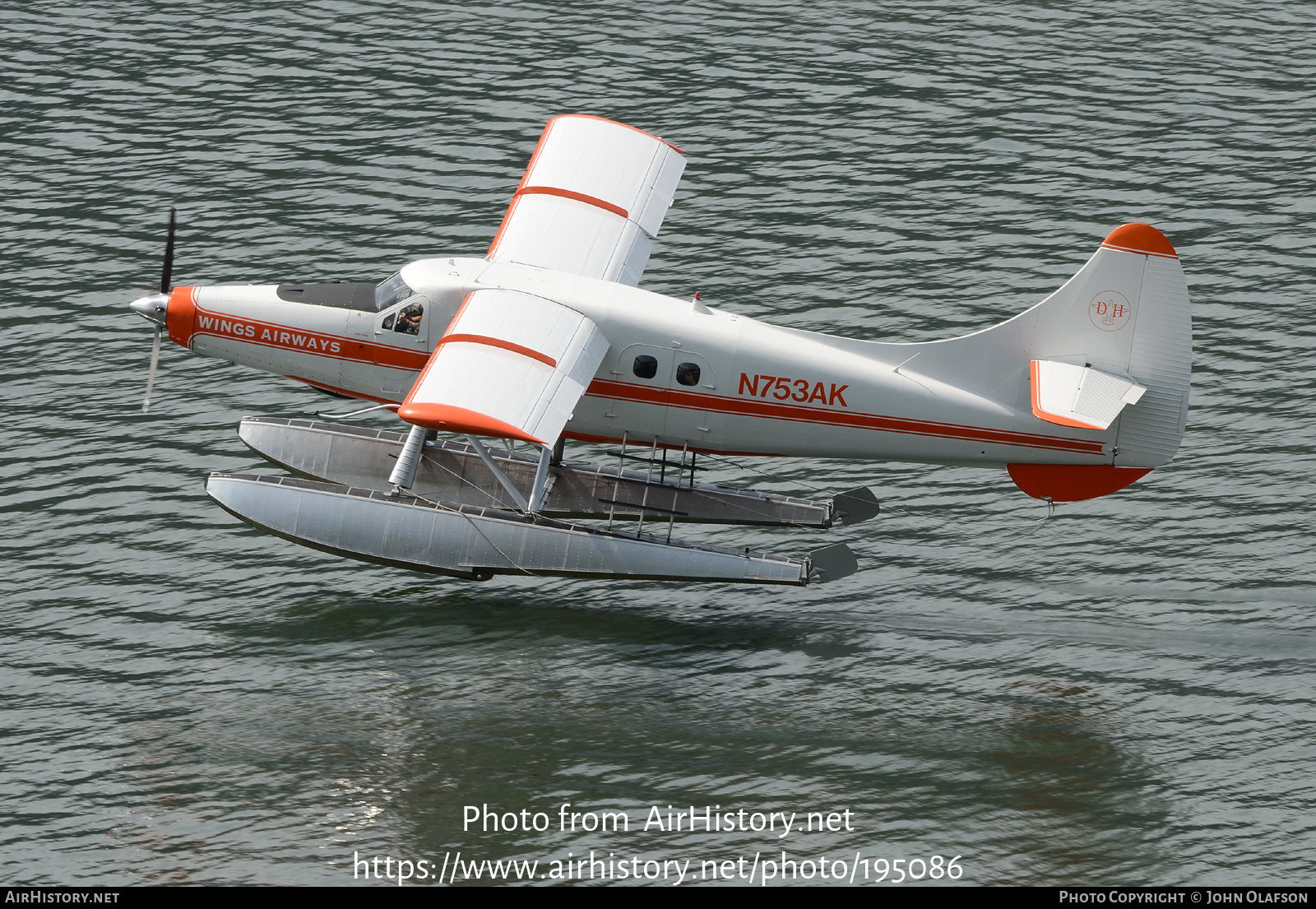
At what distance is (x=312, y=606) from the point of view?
23.5m

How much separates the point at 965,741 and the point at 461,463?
369 inches

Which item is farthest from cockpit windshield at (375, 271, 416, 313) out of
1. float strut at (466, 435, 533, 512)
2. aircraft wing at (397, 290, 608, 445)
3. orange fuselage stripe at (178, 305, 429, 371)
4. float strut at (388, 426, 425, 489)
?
float strut at (466, 435, 533, 512)

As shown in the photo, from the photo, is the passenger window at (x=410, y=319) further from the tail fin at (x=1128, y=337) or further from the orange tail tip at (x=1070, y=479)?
the orange tail tip at (x=1070, y=479)

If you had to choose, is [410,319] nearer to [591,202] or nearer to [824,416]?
[591,202]

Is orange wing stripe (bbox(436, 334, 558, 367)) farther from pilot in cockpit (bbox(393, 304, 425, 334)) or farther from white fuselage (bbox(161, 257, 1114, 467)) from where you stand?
pilot in cockpit (bbox(393, 304, 425, 334))

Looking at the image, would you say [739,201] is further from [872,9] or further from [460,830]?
[460,830]

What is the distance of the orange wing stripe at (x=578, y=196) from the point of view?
Answer: 86.9ft

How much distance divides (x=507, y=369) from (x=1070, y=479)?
8616mm

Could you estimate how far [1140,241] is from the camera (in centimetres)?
2280

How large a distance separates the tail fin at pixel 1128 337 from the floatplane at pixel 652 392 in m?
0.03

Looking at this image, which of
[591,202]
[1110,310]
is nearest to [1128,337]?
[1110,310]

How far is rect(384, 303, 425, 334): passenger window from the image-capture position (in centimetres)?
2408

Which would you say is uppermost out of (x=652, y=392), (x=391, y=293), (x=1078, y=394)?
(x=1078, y=394)

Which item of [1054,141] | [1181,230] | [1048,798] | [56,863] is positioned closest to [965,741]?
[1048,798]
